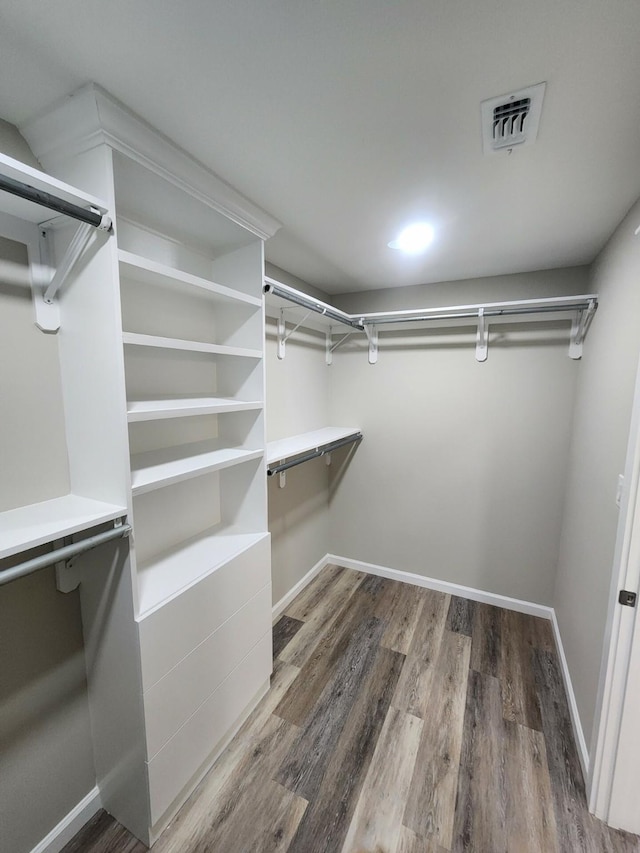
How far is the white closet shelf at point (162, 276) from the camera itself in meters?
1.11

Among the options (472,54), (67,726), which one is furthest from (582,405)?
(67,726)

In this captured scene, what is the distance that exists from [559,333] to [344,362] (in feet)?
4.91

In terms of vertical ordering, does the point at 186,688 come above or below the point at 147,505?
below

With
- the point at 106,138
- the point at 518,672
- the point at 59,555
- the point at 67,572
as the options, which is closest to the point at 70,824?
the point at 67,572

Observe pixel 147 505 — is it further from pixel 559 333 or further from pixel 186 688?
pixel 559 333

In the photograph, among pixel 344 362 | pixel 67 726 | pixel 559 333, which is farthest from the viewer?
pixel 344 362

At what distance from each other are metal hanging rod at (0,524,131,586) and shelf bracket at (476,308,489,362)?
2.33 m

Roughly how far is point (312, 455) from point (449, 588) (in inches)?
63.3

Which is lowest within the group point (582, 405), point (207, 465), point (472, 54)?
point (207, 465)

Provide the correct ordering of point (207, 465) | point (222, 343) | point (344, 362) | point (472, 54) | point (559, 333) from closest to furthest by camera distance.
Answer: point (472, 54), point (207, 465), point (222, 343), point (559, 333), point (344, 362)

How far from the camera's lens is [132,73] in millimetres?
875

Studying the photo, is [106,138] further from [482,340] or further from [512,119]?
[482,340]

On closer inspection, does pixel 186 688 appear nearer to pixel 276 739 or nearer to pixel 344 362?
Result: pixel 276 739

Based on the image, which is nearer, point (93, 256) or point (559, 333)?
point (93, 256)
